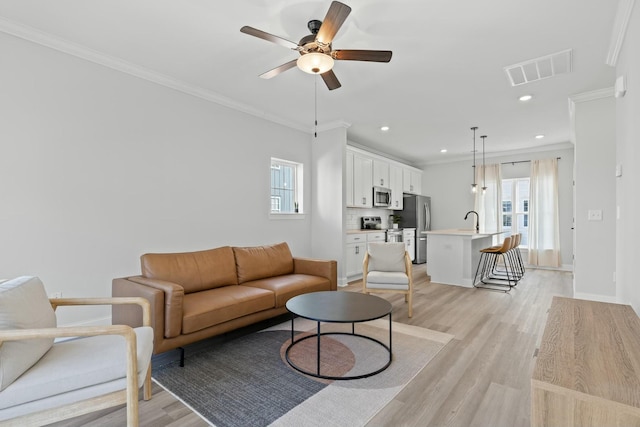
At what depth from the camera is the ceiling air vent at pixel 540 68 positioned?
122 inches

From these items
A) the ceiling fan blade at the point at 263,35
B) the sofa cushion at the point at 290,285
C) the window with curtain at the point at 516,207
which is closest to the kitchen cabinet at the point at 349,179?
the sofa cushion at the point at 290,285

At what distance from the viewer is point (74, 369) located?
1457mm

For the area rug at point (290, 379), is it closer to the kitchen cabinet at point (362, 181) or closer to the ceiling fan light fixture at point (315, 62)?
the ceiling fan light fixture at point (315, 62)

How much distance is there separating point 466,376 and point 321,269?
1927mm

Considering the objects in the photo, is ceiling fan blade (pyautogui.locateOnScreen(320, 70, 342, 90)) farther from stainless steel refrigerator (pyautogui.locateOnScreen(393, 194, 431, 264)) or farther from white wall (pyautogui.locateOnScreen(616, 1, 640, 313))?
stainless steel refrigerator (pyautogui.locateOnScreen(393, 194, 431, 264))

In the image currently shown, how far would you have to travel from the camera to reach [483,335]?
3.07 m

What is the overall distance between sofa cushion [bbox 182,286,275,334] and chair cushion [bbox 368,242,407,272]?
5.15 ft

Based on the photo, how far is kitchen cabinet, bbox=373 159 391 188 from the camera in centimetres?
654

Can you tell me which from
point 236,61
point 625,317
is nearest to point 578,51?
point 625,317

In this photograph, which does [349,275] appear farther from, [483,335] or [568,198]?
[568,198]

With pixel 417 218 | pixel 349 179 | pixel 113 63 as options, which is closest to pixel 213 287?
pixel 113 63

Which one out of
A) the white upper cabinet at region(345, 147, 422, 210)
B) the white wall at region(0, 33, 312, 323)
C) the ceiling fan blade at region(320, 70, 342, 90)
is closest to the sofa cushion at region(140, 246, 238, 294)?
the white wall at region(0, 33, 312, 323)

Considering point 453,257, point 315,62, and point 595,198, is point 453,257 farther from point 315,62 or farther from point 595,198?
point 315,62

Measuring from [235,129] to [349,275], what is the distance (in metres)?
3.00
